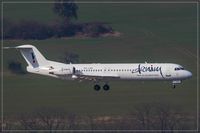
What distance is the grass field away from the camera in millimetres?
130500

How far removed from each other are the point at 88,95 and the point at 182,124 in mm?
18720

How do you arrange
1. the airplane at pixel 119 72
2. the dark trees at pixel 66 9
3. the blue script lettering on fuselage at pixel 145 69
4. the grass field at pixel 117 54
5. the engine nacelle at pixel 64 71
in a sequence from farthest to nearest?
the dark trees at pixel 66 9, the grass field at pixel 117 54, the engine nacelle at pixel 64 71, the airplane at pixel 119 72, the blue script lettering on fuselage at pixel 145 69

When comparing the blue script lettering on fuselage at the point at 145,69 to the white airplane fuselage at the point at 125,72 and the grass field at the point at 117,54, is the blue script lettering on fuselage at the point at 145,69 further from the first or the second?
the grass field at the point at 117,54

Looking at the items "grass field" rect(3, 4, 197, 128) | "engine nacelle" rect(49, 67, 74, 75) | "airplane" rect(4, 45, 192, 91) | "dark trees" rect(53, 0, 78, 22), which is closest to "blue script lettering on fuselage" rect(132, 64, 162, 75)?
"airplane" rect(4, 45, 192, 91)

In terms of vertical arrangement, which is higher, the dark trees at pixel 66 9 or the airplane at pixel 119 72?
the dark trees at pixel 66 9

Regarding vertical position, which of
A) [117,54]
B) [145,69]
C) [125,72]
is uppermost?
[117,54]

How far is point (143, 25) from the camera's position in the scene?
16175 centimetres

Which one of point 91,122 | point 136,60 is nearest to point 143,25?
point 136,60

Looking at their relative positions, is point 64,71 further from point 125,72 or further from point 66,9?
point 66,9

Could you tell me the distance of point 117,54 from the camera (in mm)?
149750

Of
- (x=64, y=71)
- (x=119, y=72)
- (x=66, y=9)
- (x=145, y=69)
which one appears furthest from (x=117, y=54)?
(x=145, y=69)

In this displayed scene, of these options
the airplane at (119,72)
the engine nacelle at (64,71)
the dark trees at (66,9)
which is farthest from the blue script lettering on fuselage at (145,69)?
the dark trees at (66,9)

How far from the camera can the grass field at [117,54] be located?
5138 inches

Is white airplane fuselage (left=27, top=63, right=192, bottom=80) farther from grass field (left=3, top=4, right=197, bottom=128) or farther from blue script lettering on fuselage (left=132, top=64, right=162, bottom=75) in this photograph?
grass field (left=3, top=4, right=197, bottom=128)
